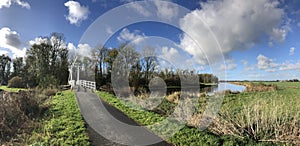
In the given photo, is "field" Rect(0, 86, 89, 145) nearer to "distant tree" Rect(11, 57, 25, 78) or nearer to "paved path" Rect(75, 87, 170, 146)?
"paved path" Rect(75, 87, 170, 146)

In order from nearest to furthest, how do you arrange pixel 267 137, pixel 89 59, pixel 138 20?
pixel 267 137
pixel 138 20
pixel 89 59

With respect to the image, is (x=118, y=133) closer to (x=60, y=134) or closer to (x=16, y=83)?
(x=60, y=134)

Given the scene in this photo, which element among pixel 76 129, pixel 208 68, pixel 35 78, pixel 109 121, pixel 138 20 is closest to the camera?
pixel 76 129

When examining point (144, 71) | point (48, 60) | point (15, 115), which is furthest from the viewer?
point (48, 60)

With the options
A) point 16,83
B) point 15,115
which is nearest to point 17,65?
point 16,83

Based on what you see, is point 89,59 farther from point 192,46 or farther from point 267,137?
point 267,137

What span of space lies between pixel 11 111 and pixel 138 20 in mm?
5804

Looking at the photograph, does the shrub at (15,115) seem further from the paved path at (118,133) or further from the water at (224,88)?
the water at (224,88)

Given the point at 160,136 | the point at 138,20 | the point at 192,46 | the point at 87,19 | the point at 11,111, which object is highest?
the point at 87,19

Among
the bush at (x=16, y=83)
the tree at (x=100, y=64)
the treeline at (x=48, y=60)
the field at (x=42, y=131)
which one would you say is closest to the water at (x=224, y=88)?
the field at (x=42, y=131)

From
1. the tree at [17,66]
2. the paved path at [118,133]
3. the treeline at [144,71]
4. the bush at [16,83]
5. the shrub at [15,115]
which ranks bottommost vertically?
the paved path at [118,133]

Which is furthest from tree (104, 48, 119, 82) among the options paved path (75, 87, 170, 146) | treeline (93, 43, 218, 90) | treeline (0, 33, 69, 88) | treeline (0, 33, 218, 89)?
paved path (75, 87, 170, 146)

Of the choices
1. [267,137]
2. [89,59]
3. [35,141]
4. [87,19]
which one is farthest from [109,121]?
[89,59]

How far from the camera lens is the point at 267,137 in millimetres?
4113
